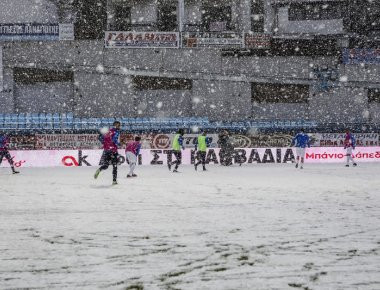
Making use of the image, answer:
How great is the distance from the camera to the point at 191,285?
4699mm

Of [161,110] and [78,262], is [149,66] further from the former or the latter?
[78,262]

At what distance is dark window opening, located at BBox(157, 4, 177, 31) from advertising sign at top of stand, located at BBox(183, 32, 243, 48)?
2746mm

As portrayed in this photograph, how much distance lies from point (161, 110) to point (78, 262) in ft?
98.7

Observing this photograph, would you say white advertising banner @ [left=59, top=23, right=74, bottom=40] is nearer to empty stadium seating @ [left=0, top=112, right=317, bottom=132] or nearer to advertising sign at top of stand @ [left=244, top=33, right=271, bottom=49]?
empty stadium seating @ [left=0, top=112, right=317, bottom=132]

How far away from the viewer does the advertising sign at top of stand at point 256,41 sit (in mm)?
34938

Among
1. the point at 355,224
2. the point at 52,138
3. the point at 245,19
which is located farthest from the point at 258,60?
the point at 355,224

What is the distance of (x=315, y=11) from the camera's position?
37.5m

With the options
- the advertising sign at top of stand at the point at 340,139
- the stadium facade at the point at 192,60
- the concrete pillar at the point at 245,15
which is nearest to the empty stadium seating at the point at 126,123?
the stadium facade at the point at 192,60

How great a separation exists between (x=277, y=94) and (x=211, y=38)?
18.0 feet

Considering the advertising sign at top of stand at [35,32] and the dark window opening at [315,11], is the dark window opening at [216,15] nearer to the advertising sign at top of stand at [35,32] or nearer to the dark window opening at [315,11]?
the dark window opening at [315,11]

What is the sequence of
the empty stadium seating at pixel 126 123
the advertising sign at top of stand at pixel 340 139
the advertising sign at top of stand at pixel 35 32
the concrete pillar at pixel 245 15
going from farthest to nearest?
the concrete pillar at pixel 245 15 → the advertising sign at top of stand at pixel 35 32 → the empty stadium seating at pixel 126 123 → the advertising sign at top of stand at pixel 340 139

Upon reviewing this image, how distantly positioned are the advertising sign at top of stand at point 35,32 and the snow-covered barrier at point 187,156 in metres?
10.2

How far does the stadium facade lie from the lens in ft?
113

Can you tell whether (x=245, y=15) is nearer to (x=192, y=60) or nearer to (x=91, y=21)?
(x=192, y=60)
